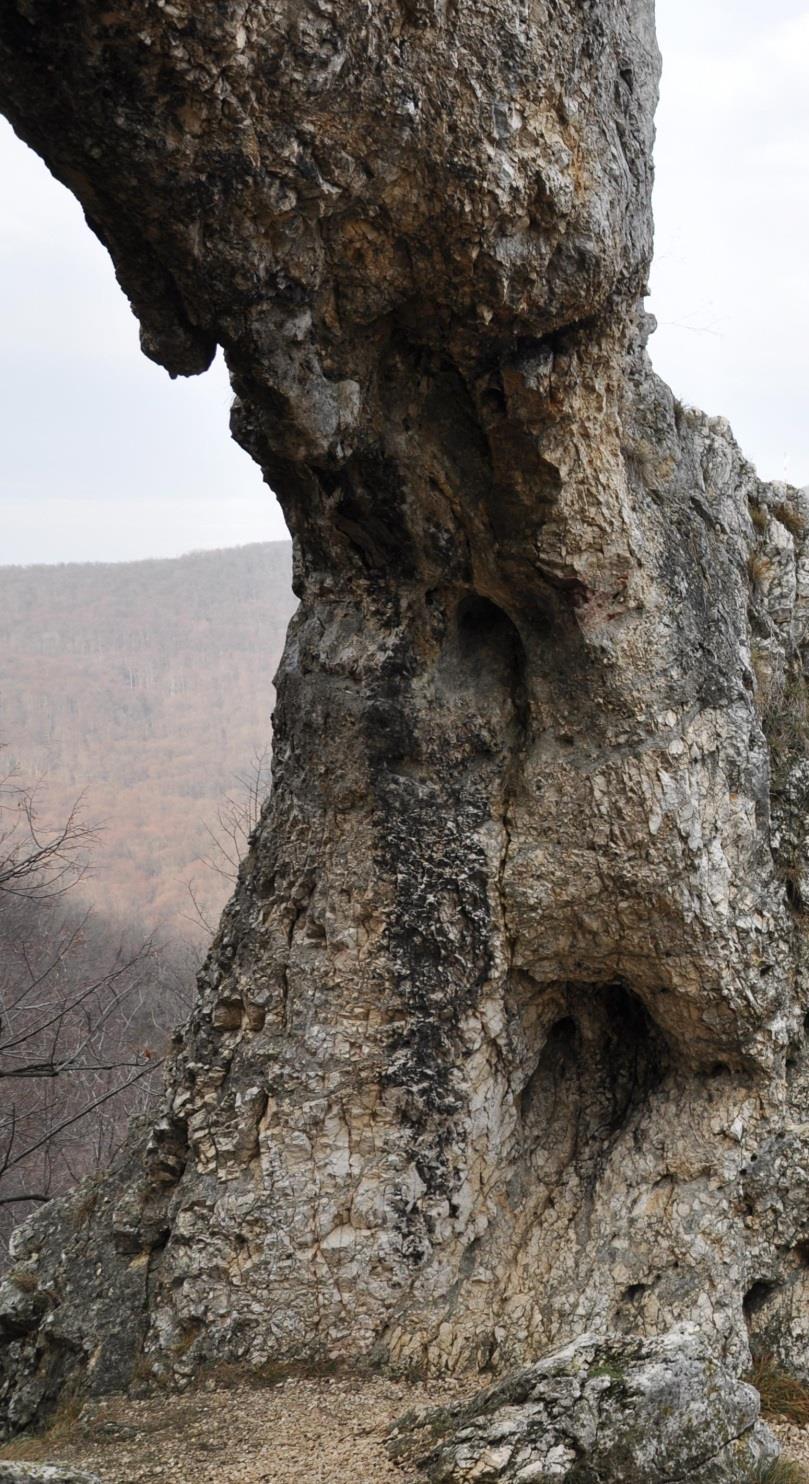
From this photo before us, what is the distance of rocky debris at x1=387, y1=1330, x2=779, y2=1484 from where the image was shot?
396 centimetres

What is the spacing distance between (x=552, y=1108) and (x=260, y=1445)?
7.38 ft

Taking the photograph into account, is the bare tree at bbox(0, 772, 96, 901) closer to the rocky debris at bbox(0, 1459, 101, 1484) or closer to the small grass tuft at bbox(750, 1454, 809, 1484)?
the rocky debris at bbox(0, 1459, 101, 1484)

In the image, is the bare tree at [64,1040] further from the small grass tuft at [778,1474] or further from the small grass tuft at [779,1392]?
the small grass tuft at [778,1474]

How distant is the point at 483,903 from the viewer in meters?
5.75

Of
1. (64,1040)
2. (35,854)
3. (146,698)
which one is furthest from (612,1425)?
(146,698)

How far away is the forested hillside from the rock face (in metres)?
27.5

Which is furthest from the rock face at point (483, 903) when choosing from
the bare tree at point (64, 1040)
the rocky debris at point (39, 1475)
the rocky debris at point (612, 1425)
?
the bare tree at point (64, 1040)

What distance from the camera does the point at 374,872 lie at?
5.71m

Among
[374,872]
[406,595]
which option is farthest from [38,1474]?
[406,595]

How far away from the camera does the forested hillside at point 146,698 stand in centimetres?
4019

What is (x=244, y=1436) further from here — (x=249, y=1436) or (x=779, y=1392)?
(x=779, y=1392)

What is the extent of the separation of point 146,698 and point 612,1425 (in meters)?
53.8

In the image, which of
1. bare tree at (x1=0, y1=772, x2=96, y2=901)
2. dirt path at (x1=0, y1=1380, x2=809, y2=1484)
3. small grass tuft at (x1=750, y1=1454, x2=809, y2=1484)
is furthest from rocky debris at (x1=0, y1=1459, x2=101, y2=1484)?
bare tree at (x1=0, y1=772, x2=96, y2=901)

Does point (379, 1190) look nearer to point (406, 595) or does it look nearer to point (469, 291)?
point (406, 595)
